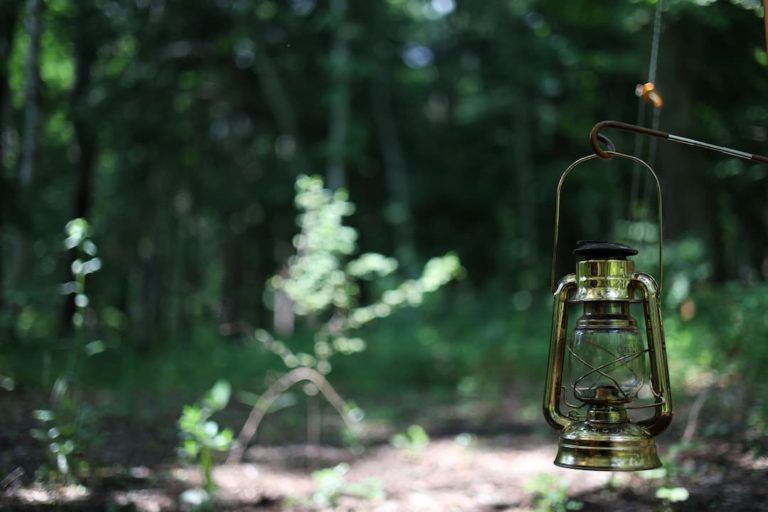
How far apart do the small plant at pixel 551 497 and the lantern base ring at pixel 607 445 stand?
1481mm

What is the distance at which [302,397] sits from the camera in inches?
448

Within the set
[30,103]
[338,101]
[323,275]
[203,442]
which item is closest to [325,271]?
[323,275]

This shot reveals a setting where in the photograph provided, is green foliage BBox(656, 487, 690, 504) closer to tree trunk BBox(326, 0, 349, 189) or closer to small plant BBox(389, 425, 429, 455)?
small plant BBox(389, 425, 429, 455)

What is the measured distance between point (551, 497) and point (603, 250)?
82.8 inches

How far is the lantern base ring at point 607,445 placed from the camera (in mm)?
2646

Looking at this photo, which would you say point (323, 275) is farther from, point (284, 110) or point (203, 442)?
point (284, 110)

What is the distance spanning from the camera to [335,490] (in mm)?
4969

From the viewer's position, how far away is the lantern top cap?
2.68 metres

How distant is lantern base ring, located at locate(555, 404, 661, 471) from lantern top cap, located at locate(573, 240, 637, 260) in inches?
21.1

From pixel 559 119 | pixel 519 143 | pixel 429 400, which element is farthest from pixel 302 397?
pixel 519 143

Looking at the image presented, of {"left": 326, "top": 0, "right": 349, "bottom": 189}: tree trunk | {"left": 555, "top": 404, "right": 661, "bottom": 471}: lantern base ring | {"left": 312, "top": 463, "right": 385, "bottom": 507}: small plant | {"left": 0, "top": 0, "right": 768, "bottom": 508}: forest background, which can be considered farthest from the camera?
{"left": 326, "top": 0, "right": 349, "bottom": 189}: tree trunk

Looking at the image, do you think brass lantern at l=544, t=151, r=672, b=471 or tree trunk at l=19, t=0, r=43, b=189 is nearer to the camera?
brass lantern at l=544, t=151, r=672, b=471

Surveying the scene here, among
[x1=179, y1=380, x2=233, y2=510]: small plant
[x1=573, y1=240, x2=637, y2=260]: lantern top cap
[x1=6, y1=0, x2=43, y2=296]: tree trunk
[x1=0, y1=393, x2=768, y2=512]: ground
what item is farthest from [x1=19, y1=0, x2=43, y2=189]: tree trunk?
[x1=573, y1=240, x2=637, y2=260]: lantern top cap

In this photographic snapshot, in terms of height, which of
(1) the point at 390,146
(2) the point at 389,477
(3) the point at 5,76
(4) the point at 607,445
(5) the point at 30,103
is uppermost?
(1) the point at 390,146
